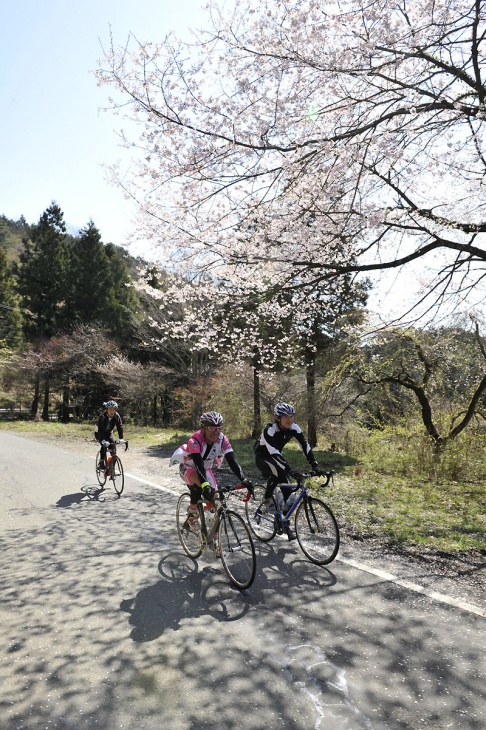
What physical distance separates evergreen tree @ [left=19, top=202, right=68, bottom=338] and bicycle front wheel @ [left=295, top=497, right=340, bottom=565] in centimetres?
3816

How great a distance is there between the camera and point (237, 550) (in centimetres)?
480

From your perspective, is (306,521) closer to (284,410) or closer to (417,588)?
(284,410)

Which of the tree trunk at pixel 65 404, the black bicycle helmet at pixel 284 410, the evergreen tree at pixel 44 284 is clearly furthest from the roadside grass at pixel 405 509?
the evergreen tree at pixel 44 284

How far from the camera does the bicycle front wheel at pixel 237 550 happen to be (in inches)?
180

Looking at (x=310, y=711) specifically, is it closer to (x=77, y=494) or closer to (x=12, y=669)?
(x=12, y=669)

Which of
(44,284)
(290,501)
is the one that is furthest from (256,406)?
(44,284)

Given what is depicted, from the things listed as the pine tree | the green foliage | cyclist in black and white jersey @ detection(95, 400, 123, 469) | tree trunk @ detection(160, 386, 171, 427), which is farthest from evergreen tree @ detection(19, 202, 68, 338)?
the green foliage

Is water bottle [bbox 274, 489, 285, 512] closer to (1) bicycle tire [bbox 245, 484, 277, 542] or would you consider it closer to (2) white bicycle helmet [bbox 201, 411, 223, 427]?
(1) bicycle tire [bbox 245, 484, 277, 542]

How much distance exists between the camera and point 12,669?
326 centimetres

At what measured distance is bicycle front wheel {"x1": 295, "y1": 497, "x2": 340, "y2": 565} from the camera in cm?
533

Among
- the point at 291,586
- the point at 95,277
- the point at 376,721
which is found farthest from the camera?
the point at 95,277

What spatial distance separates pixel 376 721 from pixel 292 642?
37.2 inches

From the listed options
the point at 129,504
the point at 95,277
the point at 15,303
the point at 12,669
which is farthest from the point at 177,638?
the point at 15,303

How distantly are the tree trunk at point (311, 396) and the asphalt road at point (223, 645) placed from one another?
12.9 m
